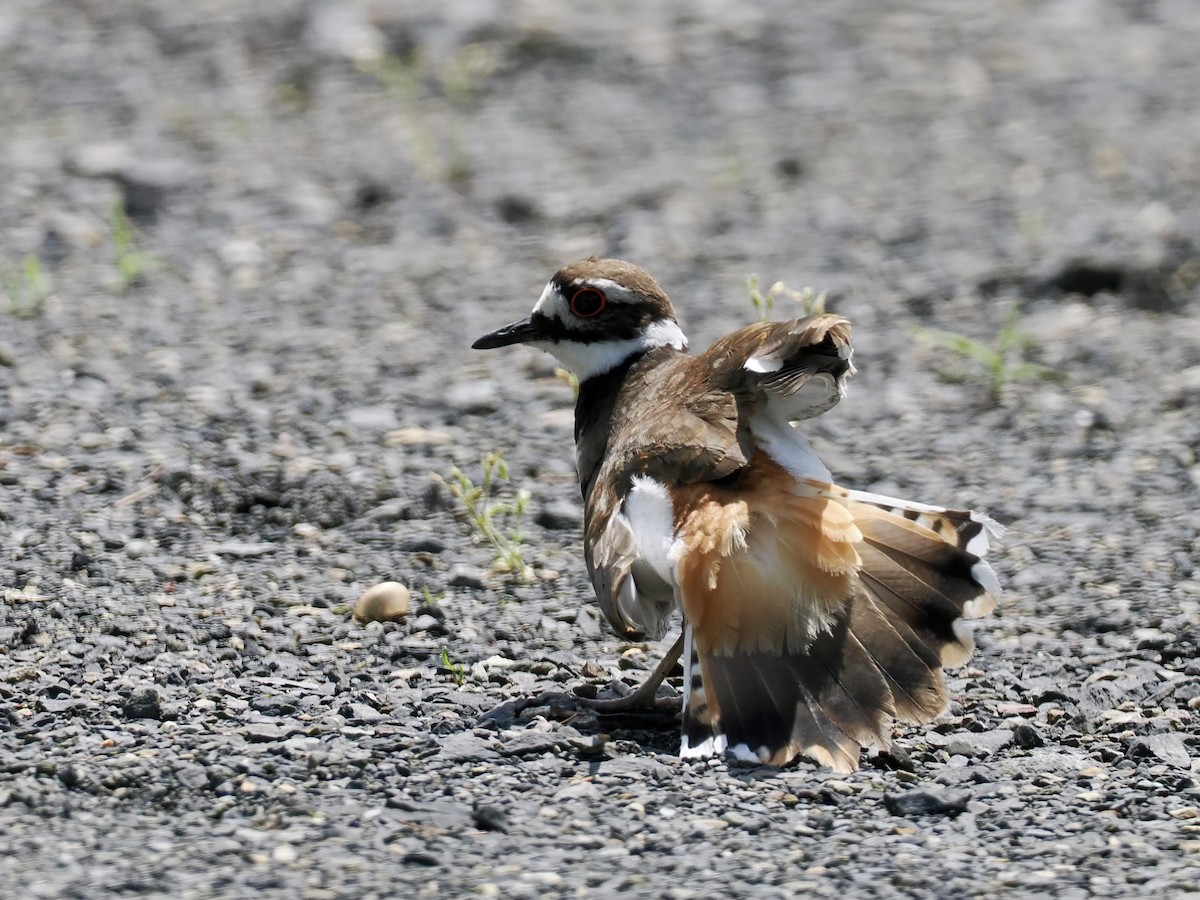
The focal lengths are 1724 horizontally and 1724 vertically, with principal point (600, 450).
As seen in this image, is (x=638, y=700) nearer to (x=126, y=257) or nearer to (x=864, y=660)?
(x=864, y=660)

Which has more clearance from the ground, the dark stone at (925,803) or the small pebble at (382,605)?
the dark stone at (925,803)

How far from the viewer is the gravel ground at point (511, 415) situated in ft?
13.3

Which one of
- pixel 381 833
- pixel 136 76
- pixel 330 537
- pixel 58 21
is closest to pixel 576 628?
pixel 330 537

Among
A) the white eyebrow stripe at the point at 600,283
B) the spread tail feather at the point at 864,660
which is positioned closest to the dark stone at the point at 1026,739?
the spread tail feather at the point at 864,660

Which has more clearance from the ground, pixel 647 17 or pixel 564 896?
pixel 647 17

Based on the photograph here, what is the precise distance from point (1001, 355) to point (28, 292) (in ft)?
14.5

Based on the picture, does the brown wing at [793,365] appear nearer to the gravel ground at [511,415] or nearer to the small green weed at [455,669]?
the gravel ground at [511,415]

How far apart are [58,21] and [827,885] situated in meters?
9.26

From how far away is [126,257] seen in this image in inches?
318

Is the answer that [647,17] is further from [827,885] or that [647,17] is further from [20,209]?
[827,885]

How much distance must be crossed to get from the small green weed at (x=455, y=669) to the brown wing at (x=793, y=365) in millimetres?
1125

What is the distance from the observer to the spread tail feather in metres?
4.38

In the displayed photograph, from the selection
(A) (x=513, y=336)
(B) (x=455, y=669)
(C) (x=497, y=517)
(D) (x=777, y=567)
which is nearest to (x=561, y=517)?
(C) (x=497, y=517)

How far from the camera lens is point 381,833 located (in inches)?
155
